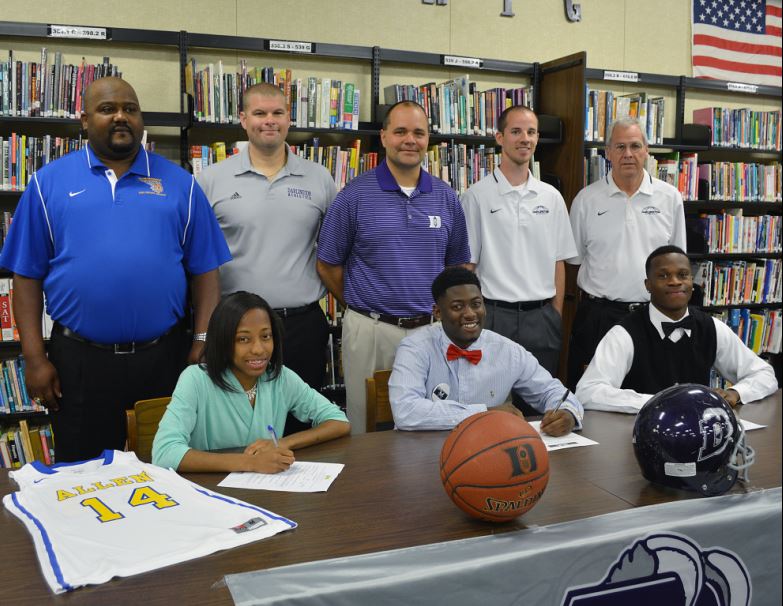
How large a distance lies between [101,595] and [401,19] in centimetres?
426

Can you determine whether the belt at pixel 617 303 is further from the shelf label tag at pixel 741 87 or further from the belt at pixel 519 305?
the shelf label tag at pixel 741 87

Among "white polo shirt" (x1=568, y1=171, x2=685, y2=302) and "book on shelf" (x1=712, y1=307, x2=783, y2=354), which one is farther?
"book on shelf" (x1=712, y1=307, x2=783, y2=354)

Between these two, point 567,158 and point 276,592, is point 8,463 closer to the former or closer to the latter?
point 276,592

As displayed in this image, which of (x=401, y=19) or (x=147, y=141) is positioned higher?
(x=401, y=19)

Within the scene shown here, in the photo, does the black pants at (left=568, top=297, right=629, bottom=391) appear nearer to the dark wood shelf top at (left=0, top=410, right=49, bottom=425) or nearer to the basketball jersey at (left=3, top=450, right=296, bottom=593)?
the basketball jersey at (left=3, top=450, right=296, bottom=593)

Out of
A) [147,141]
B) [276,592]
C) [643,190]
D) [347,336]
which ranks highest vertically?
[147,141]

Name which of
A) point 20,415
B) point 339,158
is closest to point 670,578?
point 339,158

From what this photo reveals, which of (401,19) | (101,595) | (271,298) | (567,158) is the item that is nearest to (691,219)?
(567,158)

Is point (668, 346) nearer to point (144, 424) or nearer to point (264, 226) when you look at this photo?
point (264, 226)

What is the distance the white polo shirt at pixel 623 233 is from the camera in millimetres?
3623

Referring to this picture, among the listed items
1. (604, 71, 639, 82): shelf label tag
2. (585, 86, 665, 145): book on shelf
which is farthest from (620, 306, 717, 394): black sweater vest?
(604, 71, 639, 82): shelf label tag

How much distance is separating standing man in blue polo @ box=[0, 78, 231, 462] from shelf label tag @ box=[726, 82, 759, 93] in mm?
4578

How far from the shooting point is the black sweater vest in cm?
267

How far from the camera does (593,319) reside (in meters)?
3.68
